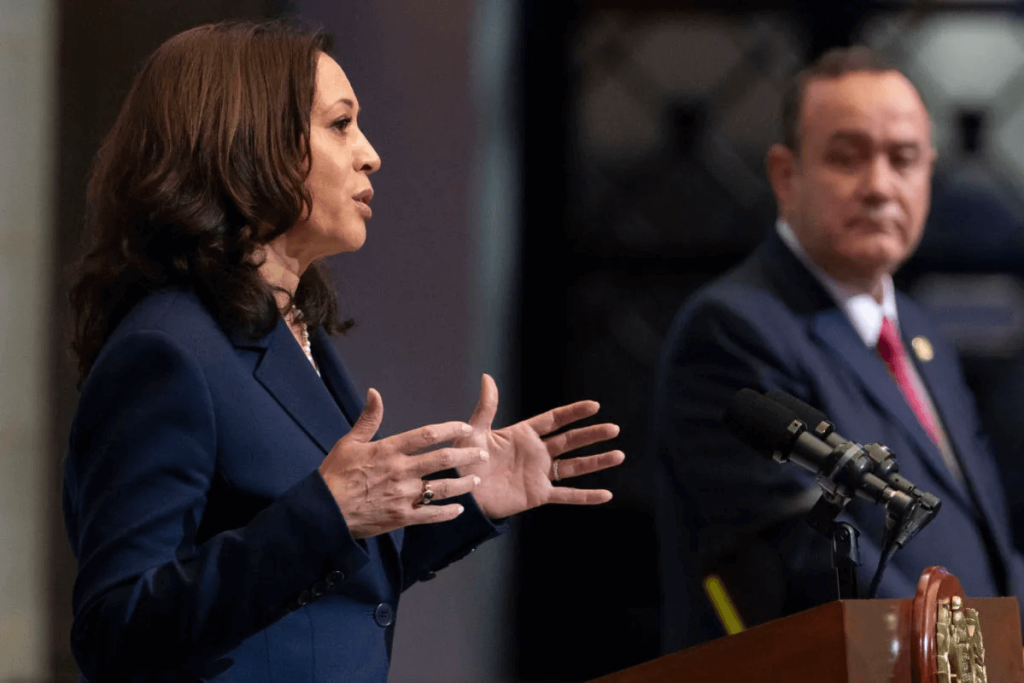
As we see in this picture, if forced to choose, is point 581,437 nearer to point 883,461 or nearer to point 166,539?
point 883,461

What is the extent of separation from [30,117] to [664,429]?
1.61m

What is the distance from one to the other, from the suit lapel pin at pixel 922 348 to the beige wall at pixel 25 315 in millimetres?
2027

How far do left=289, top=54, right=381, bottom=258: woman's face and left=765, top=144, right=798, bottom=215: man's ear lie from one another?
1.64 meters

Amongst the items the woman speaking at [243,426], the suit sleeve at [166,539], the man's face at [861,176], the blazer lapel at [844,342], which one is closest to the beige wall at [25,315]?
the woman speaking at [243,426]

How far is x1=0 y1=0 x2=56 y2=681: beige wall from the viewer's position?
2914mm

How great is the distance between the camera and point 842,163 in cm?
323

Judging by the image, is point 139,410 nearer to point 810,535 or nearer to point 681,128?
point 810,535

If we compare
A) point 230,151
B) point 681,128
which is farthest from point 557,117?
point 230,151

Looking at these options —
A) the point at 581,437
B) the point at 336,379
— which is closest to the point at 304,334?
the point at 336,379

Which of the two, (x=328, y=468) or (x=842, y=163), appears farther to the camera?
(x=842, y=163)

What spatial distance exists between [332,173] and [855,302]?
1.62m

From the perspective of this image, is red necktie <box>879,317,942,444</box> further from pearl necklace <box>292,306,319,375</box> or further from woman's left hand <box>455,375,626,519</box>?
pearl necklace <box>292,306,319,375</box>

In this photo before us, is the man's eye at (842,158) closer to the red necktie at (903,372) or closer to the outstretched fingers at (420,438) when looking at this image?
the red necktie at (903,372)

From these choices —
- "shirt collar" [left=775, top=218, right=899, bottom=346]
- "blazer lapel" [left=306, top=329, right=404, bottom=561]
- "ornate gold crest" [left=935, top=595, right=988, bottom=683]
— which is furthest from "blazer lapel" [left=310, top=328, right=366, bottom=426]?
"shirt collar" [left=775, top=218, right=899, bottom=346]
